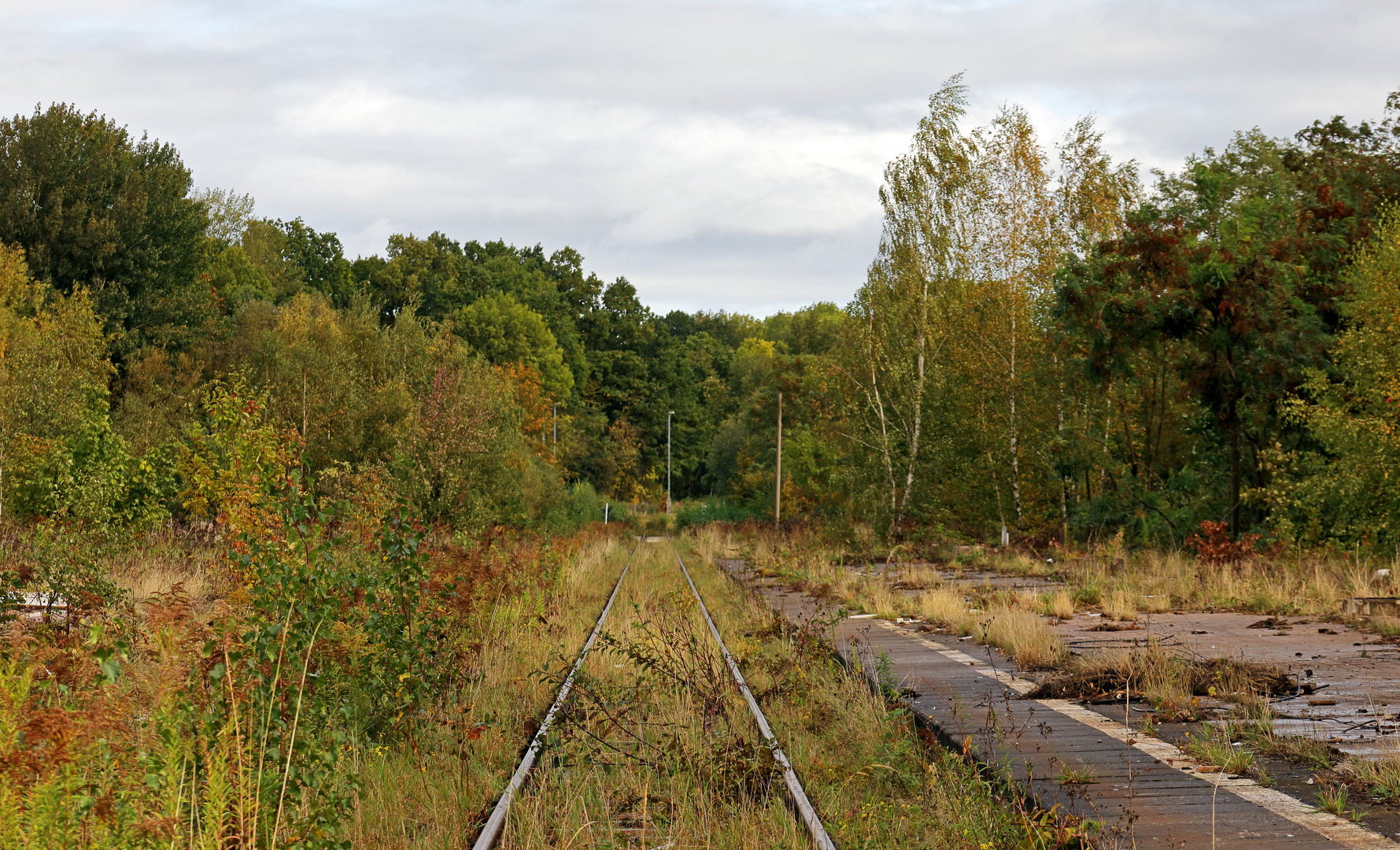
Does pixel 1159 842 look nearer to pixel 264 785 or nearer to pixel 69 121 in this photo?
pixel 264 785

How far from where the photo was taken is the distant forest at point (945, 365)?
22.5m

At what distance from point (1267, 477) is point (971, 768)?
20.4 metres

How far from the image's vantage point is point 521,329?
250 feet

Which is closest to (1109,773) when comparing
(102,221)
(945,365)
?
(945,365)

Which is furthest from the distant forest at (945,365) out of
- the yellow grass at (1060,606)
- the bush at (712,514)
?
the yellow grass at (1060,606)

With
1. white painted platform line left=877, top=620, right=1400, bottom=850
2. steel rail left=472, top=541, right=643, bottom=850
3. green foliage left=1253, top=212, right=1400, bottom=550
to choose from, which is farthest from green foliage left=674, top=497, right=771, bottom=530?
white painted platform line left=877, top=620, right=1400, bottom=850

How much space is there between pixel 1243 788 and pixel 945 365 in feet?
99.8

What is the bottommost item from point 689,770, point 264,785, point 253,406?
point 689,770

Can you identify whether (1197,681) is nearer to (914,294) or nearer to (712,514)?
(914,294)

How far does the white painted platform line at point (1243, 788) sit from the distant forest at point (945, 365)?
5.86 m

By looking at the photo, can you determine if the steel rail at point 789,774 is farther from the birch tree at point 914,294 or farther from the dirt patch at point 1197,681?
the birch tree at point 914,294

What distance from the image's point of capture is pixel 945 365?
117 ft

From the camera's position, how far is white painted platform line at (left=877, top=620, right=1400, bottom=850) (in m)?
5.01

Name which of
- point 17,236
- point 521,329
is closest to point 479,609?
point 17,236
